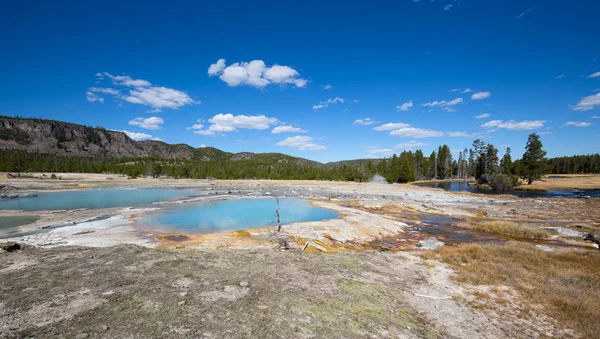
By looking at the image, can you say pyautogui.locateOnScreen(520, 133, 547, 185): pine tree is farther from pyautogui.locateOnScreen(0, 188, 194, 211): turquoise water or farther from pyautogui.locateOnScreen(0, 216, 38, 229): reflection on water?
A: pyautogui.locateOnScreen(0, 216, 38, 229): reflection on water

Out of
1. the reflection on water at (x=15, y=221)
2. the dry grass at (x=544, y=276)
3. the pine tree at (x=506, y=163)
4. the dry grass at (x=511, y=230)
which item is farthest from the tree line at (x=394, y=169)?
the reflection on water at (x=15, y=221)

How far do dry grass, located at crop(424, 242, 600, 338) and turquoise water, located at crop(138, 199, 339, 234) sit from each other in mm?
15800

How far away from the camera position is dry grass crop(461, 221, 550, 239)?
21672 mm

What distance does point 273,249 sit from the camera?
13.9 m

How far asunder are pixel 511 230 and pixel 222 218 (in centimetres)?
2758

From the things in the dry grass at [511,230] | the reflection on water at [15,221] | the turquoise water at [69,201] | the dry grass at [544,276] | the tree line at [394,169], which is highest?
the tree line at [394,169]

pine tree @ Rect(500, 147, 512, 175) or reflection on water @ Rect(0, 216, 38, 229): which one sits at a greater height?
pine tree @ Rect(500, 147, 512, 175)

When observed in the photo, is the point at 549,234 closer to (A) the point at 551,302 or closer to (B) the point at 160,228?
(A) the point at 551,302

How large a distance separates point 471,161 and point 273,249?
491 feet

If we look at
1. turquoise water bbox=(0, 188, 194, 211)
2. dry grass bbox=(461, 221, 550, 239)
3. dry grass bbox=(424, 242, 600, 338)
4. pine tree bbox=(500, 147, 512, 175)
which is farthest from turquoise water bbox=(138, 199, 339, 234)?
pine tree bbox=(500, 147, 512, 175)

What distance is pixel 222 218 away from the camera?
27.7m

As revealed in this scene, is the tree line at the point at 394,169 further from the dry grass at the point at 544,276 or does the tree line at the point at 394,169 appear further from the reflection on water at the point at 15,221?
the reflection on water at the point at 15,221

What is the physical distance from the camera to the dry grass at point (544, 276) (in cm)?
830

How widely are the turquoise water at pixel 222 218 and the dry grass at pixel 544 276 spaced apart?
622 inches
